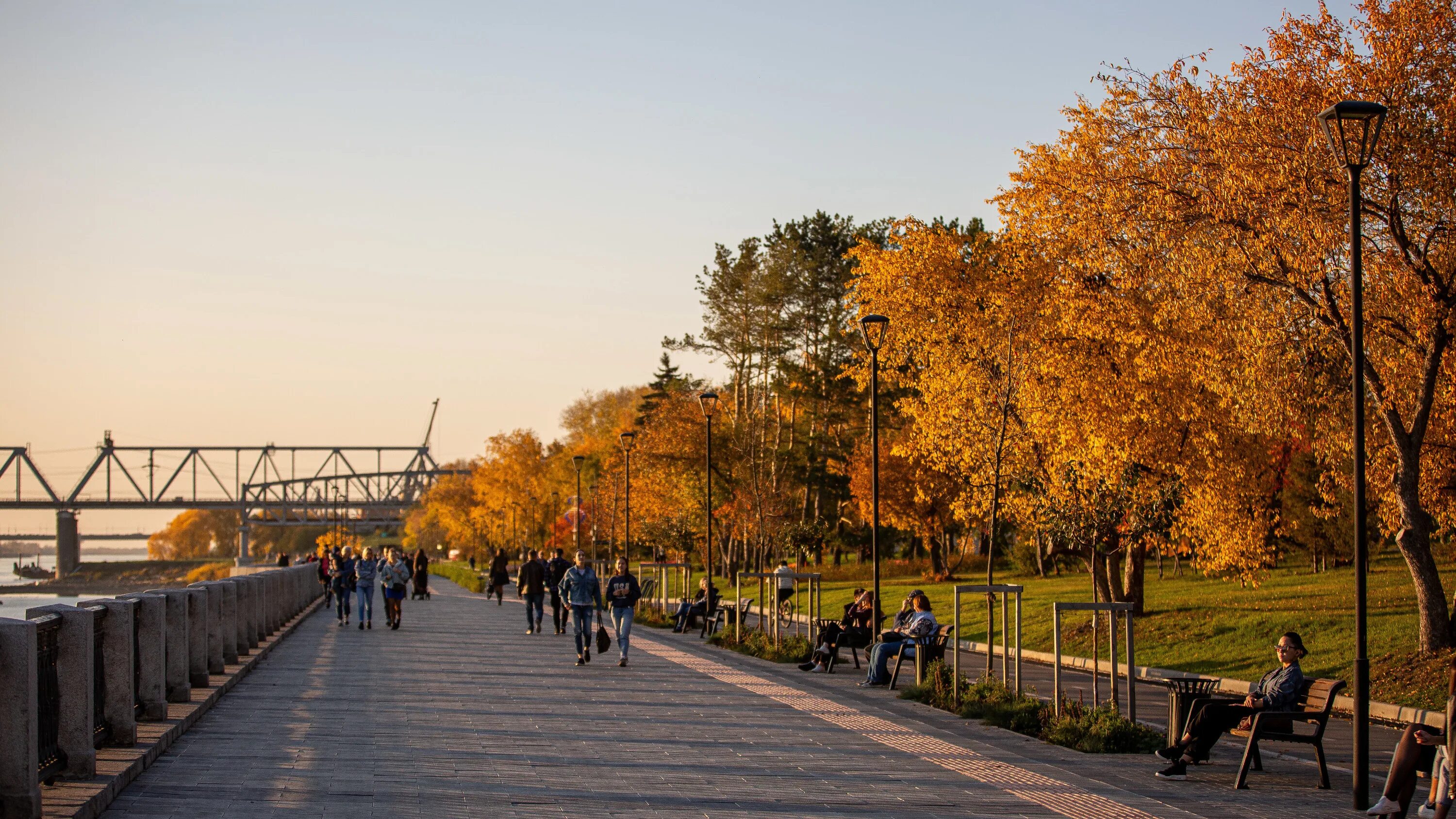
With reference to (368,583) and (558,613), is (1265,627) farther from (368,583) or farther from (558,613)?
(368,583)

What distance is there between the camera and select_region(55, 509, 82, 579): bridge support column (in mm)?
141625

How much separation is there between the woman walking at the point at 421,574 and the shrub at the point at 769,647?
1990cm

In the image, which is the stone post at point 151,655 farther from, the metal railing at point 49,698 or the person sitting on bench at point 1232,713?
the person sitting on bench at point 1232,713

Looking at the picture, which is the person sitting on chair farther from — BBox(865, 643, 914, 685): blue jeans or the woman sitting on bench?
the woman sitting on bench

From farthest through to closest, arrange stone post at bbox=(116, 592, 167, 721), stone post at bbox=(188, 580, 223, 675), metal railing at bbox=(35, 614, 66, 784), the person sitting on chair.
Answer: the person sitting on chair
stone post at bbox=(188, 580, 223, 675)
stone post at bbox=(116, 592, 167, 721)
metal railing at bbox=(35, 614, 66, 784)

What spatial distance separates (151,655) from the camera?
12609mm

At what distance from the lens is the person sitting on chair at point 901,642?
18.3 meters

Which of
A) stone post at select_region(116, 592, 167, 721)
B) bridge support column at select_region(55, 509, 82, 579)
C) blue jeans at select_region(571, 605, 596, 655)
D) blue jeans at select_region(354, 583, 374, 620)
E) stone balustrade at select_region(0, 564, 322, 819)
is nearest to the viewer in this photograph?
stone balustrade at select_region(0, 564, 322, 819)

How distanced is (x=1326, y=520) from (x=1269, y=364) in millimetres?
20150

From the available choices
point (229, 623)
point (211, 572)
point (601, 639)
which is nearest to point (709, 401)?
point (601, 639)

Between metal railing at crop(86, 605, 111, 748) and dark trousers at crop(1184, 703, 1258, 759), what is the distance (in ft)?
28.3

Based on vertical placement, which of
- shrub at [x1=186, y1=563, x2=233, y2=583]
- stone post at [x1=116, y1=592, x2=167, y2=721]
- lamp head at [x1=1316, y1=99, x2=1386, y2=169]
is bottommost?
shrub at [x1=186, y1=563, x2=233, y2=583]

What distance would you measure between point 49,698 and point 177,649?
17.3 ft

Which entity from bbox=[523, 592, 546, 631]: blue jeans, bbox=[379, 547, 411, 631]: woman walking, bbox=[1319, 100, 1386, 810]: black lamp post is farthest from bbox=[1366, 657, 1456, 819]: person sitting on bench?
bbox=[379, 547, 411, 631]: woman walking
